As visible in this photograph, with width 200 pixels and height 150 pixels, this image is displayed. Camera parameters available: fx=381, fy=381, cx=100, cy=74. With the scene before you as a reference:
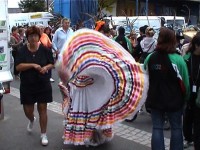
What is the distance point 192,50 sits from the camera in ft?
15.6

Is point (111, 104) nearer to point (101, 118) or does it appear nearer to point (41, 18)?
point (101, 118)

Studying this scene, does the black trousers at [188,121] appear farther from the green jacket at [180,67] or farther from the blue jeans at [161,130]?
the green jacket at [180,67]

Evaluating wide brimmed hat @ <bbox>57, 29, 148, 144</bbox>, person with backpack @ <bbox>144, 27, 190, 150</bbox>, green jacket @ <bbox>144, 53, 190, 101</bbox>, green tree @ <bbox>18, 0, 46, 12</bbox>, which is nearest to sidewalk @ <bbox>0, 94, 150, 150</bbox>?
wide brimmed hat @ <bbox>57, 29, 148, 144</bbox>

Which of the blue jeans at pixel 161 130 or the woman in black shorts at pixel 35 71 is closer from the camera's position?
the blue jeans at pixel 161 130

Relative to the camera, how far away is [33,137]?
18.7ft

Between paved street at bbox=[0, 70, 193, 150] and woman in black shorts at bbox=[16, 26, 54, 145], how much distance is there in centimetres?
28

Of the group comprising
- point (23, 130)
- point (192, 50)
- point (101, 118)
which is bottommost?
point (23, 130)

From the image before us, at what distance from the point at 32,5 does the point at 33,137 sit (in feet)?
136

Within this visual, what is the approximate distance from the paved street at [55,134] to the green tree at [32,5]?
39129 mm

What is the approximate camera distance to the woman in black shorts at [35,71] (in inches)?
206

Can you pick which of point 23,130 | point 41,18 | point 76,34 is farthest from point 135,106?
point 41,18

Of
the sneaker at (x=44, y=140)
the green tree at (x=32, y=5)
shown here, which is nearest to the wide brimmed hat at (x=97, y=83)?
the sneaker at (x=44, y=140)

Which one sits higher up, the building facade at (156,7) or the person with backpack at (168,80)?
the building facade at (156,7)

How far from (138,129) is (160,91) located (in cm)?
196
